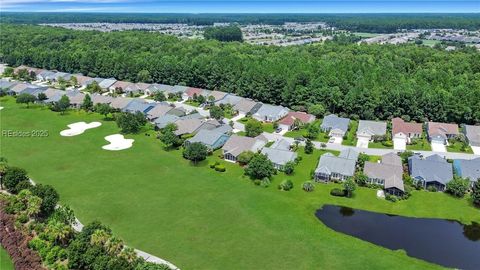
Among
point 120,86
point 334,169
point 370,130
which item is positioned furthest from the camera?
point 120,86

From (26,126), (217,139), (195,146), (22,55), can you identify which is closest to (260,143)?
(217,139)

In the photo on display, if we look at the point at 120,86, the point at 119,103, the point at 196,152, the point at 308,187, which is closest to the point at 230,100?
the point at 119,103

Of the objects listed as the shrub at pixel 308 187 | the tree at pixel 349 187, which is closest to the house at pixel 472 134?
the tree at pixel 349 187

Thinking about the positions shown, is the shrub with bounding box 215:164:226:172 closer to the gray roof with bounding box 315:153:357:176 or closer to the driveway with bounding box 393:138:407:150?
the gray roof with bounding box 315:153:357:176

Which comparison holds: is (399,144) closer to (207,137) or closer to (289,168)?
(289,168)

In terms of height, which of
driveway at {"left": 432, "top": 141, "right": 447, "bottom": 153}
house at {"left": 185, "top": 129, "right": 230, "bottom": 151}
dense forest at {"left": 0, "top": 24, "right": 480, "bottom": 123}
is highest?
dense forest at {"left": 0, "top": 24, "right": 480, "bottom": 123}

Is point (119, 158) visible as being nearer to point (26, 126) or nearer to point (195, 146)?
point (195, 146)

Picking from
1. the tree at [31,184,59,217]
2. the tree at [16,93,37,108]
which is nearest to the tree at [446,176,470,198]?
the tree at [31,184,59,217]
